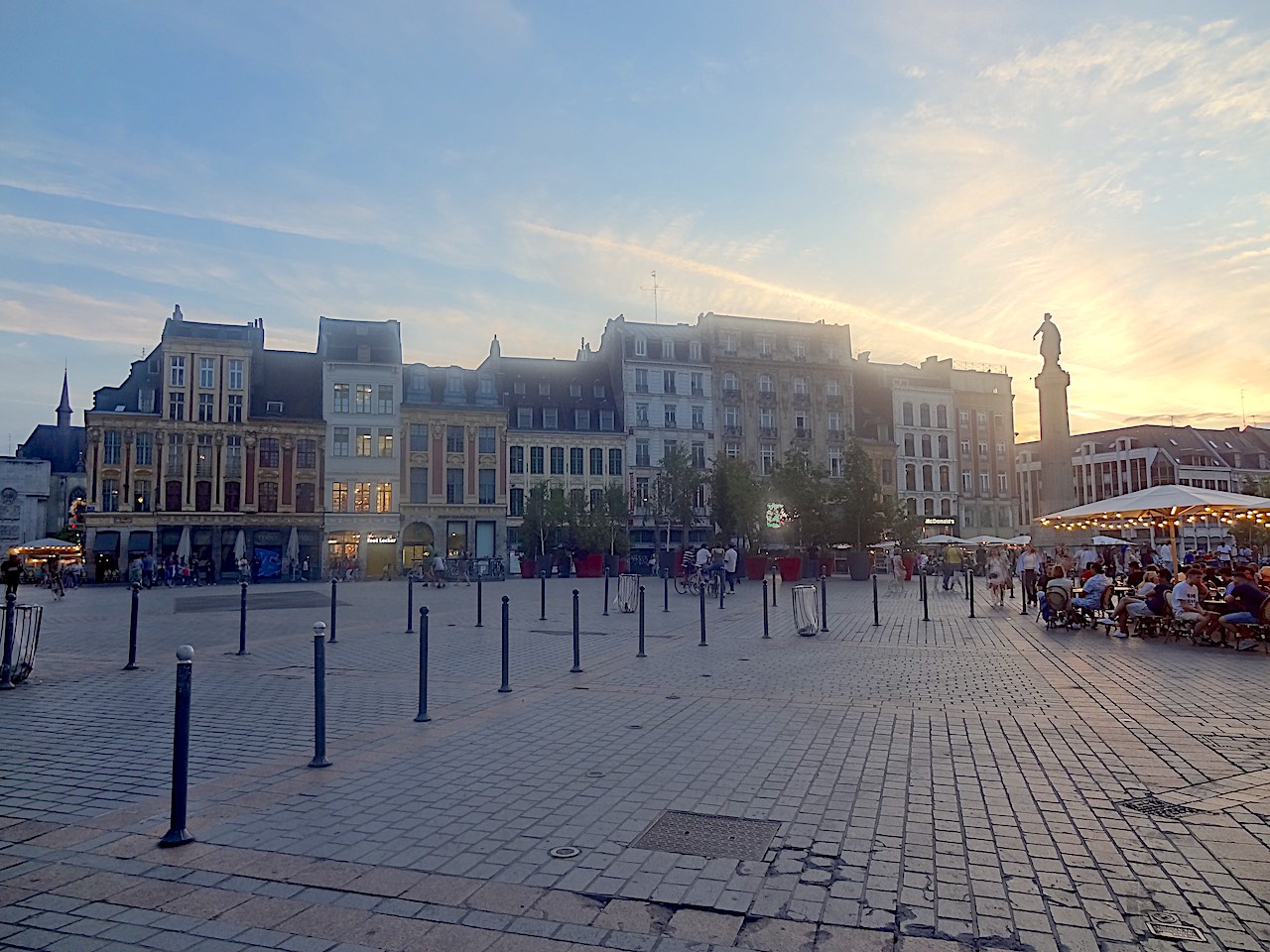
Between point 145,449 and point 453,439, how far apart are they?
757 inches

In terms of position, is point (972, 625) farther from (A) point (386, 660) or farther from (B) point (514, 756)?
(B) point (514, 756)

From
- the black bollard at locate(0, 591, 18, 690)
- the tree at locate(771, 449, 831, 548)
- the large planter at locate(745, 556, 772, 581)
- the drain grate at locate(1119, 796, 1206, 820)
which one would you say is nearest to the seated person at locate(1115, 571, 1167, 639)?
the drain grate at locate(1119, 796, 1206, 820)

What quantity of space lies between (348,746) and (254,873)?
2.99 meters

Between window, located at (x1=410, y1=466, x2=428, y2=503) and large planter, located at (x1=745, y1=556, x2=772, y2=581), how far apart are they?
90.5 ft

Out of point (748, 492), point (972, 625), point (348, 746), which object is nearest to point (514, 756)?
point (348, 746)

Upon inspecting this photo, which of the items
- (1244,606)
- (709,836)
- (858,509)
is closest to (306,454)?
(858,509)

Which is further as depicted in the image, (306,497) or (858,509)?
(306,497)

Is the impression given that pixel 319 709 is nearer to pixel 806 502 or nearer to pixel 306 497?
pixel 806 502

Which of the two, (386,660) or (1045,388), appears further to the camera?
(1045,388)

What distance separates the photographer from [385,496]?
6003 cm

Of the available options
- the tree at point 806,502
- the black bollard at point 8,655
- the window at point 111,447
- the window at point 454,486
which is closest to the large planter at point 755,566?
the tree at point 806,502

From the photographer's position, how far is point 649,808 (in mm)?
5746

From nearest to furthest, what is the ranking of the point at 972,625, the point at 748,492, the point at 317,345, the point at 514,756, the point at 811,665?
the point at 514,756 → the point at 811,665 → the point at 972,625 → the point at 748,492 → the point at 317,345

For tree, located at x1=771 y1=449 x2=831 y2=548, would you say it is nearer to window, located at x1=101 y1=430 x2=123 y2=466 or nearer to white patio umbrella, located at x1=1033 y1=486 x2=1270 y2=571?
white patio umbrella, located at x1=1033 y1=486 x2=1270 y2=571
